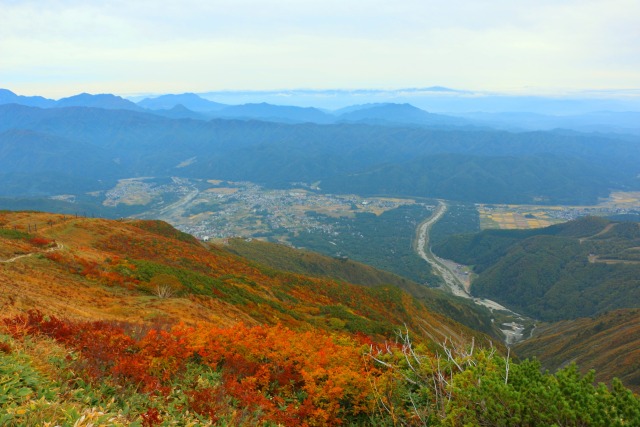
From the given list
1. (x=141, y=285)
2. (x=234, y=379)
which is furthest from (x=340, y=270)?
(x=234, y=379)

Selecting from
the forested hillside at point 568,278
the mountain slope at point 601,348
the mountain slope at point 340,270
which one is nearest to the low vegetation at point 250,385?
the mountain slope at point 601,348

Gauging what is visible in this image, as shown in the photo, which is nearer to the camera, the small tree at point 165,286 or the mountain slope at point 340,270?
the small tree at point 165,286

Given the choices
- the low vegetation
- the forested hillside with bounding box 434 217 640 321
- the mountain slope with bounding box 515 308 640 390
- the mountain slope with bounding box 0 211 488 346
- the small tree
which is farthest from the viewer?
the forested hillside with bounding box 434 217 640 321

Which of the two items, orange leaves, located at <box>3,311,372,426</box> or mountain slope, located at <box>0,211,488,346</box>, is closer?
orange leaves, located at <box>3,311,372,426</box>

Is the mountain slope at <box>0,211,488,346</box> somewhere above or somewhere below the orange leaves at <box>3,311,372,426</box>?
below

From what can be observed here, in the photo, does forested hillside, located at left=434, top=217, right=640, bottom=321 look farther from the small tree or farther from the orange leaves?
the orange leaves

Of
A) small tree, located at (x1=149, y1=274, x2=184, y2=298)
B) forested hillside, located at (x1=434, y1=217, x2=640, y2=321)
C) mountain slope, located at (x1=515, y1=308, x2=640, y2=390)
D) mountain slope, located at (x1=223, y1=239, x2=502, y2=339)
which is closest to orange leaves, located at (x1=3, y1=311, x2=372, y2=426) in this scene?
small tree, located at (x1=149, y1=274, x2=184, y2=298)

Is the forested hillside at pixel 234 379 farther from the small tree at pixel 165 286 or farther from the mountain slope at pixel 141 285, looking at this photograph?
the small tree at pixel 165 286

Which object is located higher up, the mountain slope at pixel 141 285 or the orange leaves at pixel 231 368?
the orange leaves at pixel 231 368

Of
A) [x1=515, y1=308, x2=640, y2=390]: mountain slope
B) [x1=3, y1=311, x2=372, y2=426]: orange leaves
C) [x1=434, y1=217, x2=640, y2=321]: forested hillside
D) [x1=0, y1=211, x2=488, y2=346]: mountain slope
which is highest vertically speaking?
[x1=3, y1=311, x2=372, y2=426]: orange leaves

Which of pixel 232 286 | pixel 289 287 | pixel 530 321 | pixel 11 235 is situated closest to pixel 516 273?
pixel 530 321

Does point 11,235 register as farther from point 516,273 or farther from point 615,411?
point 516,273
